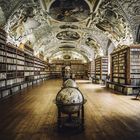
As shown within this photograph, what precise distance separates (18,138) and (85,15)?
12913 mm

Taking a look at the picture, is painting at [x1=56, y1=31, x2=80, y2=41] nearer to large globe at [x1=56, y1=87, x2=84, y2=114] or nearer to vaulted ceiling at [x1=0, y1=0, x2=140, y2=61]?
vaulted ceiling at [x1=0, y1=0, x2=140, y2=61]

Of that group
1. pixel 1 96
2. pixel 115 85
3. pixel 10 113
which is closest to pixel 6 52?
pixel 1 96

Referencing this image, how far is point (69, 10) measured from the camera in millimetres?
14945

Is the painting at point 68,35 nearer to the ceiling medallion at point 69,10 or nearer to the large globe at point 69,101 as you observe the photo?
the ceiling medallion at point 69,10

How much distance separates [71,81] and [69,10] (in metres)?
8.20

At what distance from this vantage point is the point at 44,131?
4.72 metres

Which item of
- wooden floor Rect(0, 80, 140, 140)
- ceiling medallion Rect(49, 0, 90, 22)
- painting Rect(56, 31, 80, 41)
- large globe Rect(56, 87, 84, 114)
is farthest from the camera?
painting Rect(56, 31, 80, 41)

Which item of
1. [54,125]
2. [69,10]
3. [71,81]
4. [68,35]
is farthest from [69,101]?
[68,35]

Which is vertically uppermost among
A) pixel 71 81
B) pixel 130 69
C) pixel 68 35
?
pixel 68 35

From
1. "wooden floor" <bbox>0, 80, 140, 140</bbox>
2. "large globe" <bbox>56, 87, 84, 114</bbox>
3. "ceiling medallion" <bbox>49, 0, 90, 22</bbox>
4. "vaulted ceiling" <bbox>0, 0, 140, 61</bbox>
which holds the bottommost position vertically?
"wooden floor" <bbox>0, 80, 140, 140</bbox>

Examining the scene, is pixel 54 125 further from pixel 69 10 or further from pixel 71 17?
pixel 71 17

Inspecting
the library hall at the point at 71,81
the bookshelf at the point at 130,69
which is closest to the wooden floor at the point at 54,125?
the library hall at the point at 71,81

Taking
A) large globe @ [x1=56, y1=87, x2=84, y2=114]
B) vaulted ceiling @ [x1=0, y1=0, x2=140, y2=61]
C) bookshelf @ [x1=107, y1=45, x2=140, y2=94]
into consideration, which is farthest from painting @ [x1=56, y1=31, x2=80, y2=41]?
large globe @ [x1=56, y1=87, x2=84, y2=114]

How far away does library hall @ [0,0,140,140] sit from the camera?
4832mm
